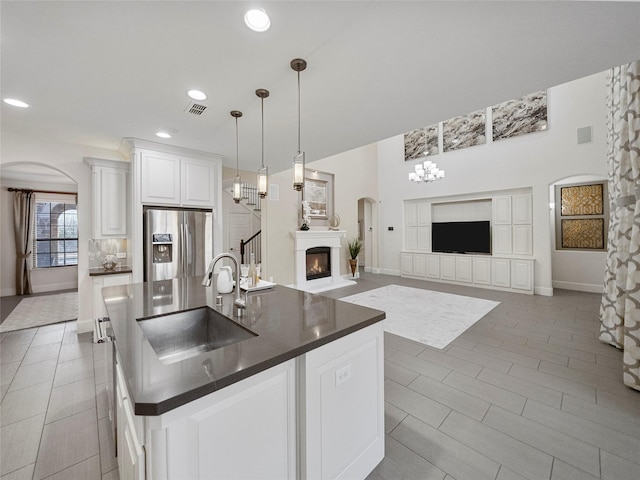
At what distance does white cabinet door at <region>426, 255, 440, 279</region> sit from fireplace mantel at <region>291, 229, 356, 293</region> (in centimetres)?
210

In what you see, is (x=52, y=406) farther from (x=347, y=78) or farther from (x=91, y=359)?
(x=347, y=78)

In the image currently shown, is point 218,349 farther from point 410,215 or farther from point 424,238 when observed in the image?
point 410,215

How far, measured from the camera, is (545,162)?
527cm

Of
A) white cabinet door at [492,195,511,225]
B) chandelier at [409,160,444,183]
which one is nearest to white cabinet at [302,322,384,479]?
chandelier at [409,160,444,183]

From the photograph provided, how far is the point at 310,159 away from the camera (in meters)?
4.41

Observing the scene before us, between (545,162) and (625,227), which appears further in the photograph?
(545,162)

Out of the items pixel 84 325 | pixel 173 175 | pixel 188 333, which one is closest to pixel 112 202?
pixel 173 175

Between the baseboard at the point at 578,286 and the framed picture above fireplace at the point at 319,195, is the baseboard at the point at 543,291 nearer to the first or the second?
the baseboard at the point at 578,286

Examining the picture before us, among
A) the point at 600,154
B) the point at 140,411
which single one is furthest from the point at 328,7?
the point at 600,154

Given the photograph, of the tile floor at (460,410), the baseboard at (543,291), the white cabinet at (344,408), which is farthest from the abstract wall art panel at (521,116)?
the white cabinet at (344,408)

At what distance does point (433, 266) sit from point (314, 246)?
3.25m

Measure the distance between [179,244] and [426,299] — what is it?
444 cm

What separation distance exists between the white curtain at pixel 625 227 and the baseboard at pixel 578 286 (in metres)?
3.13

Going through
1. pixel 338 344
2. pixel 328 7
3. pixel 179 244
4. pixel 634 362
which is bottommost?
pixel 634 362
